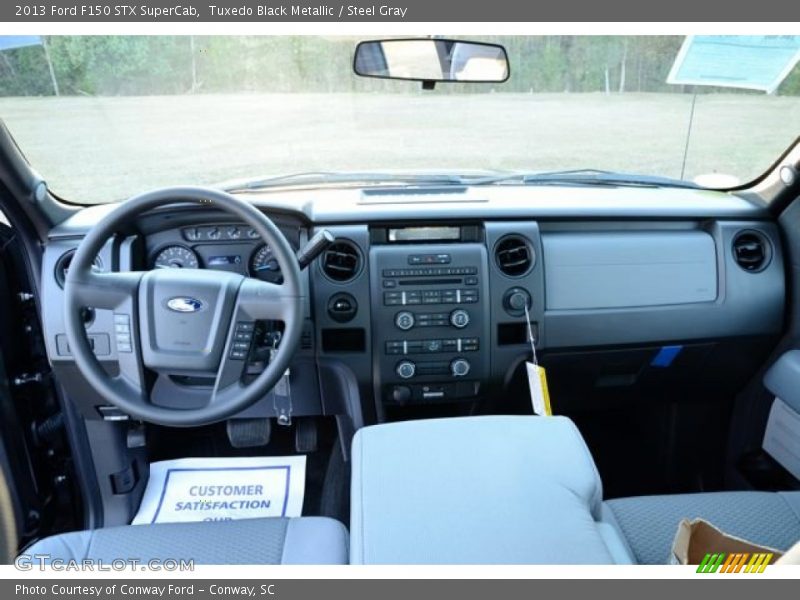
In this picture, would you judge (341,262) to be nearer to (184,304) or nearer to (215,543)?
(184,304)

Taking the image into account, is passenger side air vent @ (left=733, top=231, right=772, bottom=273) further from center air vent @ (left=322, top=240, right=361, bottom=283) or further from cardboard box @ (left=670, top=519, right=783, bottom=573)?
cardboard box @ (left=670, top=519, right=783, bottom=573)

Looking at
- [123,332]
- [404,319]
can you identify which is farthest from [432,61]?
[123,332]

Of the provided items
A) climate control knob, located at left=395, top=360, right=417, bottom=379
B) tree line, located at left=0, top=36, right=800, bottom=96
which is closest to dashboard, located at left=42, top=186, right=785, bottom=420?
climate control knob, located at left=395, top=360, right=417, bottom=379

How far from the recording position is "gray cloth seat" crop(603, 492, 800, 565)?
5.54 ft

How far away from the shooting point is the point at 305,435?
9.00ft

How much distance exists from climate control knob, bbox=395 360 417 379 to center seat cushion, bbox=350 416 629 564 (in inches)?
34.8

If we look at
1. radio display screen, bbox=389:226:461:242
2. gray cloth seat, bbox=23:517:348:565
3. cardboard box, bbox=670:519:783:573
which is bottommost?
gray cloth seat, bbox=23:517:348:565

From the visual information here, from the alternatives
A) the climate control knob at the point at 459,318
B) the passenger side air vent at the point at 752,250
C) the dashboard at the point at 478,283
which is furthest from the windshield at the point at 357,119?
the climate control knob at the point at 459,318

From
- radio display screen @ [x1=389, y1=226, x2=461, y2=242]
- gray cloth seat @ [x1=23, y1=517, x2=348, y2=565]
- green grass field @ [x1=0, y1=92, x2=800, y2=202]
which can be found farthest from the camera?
green grass field @ [x1=0, y1=92, x2=800, y2=202]

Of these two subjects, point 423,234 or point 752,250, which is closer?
point 423,234

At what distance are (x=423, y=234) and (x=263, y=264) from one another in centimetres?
58

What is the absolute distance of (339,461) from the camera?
2.75m

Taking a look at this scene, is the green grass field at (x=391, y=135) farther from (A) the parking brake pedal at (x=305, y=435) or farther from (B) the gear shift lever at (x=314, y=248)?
(A) the parking brake pedal at (x=305, y=435)

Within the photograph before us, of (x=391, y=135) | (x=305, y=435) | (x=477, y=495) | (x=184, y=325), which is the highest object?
(x=391, y=135)
